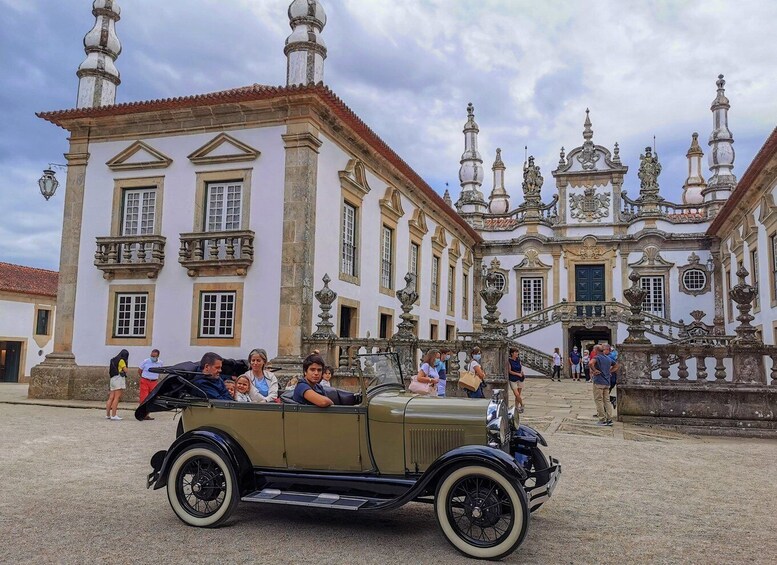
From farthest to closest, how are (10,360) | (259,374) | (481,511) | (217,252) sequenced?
(10,360) < (217,252) < (259,374) < (481,511)

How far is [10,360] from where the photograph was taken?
2598cm

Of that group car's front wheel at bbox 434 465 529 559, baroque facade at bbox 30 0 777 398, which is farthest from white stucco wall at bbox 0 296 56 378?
car's front wheel at bbox 434 465 529 559

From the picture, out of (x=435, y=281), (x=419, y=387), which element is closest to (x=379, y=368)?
(x=419, y=387)

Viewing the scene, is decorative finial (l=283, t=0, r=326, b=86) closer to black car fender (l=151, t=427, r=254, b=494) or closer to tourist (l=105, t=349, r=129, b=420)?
tourist (l=105, t=349, r=129, b=420)

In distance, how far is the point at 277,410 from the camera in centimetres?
464

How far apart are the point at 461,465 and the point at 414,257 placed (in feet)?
51.6

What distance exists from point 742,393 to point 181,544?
8.85 m

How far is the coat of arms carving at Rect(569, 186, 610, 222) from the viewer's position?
91.2ft

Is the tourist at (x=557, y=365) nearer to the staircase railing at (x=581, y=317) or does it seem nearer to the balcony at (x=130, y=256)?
the staircase railing at (x=581, y=317)

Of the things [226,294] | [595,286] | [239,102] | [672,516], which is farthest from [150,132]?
[595,286]

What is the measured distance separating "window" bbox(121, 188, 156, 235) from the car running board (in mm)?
10744

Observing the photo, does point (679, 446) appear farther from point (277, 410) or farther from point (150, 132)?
point (150, 132)

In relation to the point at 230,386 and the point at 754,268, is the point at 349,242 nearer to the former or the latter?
the point at 230,386

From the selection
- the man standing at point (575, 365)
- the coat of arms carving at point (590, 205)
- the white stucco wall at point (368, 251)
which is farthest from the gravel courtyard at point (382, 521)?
the coat of arms carving at point (590, 205)
